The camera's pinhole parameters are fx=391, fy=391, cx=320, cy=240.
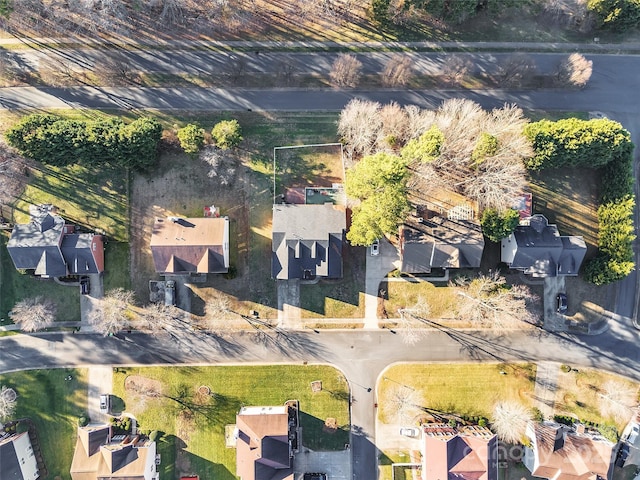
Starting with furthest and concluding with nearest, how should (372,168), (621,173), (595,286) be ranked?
(595,286), (621,173), (372,168)

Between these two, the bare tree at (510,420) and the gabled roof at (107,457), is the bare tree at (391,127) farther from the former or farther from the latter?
the gabled roof at (107,457)

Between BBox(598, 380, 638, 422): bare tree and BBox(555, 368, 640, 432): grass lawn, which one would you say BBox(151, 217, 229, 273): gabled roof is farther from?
BBox(598, 380, 638, 422): bare tree

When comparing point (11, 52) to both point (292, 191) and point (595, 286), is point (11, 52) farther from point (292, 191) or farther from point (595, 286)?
point (595, 286)

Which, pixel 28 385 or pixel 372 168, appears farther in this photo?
pixel 28 385

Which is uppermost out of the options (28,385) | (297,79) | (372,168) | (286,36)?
(286,36)

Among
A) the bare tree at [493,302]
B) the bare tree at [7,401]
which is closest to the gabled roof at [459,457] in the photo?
the bare tree at [493,302]

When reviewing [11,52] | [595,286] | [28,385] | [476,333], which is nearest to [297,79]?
[11,52]

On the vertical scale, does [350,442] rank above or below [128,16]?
below

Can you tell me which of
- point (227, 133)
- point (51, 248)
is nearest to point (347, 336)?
point (227, 133)
